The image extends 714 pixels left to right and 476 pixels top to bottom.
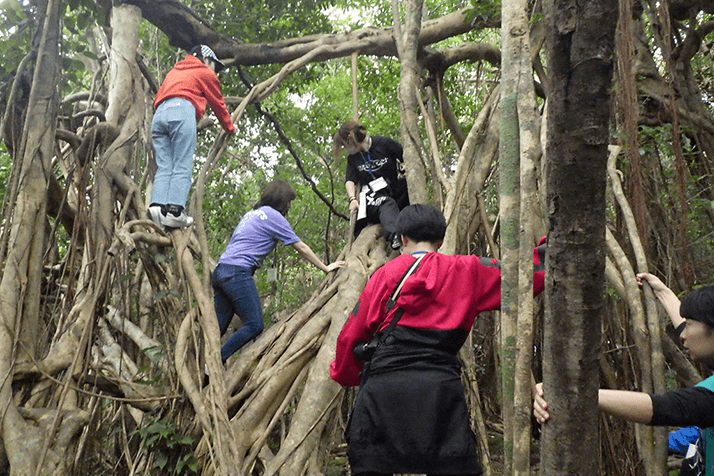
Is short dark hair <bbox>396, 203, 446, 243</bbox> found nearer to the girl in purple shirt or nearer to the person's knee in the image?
the girl in purple shirt

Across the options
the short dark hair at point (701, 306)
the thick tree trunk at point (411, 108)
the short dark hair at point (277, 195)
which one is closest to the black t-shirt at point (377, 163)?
the thick tree trunk at point (411, 108)

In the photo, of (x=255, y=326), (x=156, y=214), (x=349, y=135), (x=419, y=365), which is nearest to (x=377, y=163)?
(x=349, y=135)

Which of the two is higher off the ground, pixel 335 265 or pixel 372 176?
pixel 372 176

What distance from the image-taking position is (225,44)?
455 centimetres

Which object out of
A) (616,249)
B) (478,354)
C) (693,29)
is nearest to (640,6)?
(693,29)

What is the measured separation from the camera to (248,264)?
3404mm

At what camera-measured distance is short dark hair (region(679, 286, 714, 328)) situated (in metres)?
1.58

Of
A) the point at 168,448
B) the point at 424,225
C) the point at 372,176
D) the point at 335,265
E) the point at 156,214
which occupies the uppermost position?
the point at 372,176

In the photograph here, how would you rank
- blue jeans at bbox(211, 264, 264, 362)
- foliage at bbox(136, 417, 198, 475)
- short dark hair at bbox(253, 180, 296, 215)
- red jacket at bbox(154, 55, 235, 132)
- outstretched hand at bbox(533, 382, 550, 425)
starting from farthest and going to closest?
short dark hair at bbox(253, 180, 296, 215) < blue jeans at bbox(211, 264, 264, 362) < red jacket at bbox(154, 55, 235, 132) < foliage at bbox(136, 417, 198, 475) < outstretched hand at bbox(533, 382, 550, 425)

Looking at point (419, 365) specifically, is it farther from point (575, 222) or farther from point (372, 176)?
point (372, 176)

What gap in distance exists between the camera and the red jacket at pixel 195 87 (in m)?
3.25

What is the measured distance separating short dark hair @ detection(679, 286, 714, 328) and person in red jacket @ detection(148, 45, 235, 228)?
2422 millimetres

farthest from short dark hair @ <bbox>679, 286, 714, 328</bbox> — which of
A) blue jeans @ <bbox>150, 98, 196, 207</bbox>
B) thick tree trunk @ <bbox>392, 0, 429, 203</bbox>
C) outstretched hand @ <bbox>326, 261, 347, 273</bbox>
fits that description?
blue jeans @ <bbox>150, 98, 196, 207</bbox>

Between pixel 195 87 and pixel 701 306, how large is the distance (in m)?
2.80
